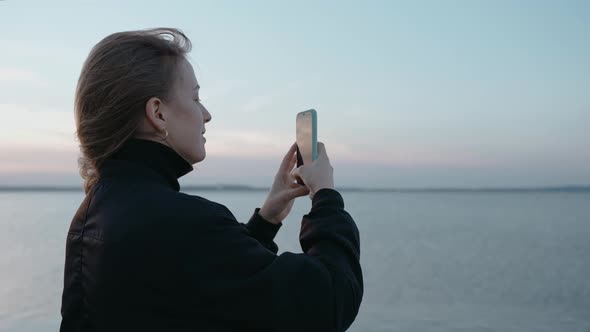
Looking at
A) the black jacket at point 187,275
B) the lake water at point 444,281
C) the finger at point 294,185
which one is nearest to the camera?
the black jacket at point 187,275

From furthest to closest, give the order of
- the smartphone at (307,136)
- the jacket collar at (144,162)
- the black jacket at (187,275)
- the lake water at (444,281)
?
the lake water at (444,281), the smartphone at (307,136), the jacket collar at (144,162), the black jacket at (187,275)

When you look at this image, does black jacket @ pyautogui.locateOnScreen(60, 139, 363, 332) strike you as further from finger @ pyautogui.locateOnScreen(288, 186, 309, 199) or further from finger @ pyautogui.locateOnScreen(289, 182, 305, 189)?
finger @ pyautogui.locateOnScreen(289, 182, 305, 189)

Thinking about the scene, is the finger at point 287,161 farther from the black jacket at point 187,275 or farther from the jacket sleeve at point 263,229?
the black jacket at point 187,275

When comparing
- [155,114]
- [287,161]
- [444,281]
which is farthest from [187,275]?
[444,281]

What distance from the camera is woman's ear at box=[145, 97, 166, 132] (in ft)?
5.14

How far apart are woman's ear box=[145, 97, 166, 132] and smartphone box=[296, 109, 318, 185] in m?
0.51

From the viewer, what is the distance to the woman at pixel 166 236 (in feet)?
4.38

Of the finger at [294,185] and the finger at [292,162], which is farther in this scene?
the finger at [292,162]

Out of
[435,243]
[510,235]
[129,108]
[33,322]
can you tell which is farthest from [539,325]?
[510,235]

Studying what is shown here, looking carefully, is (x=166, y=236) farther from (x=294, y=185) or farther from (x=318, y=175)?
(x=294, y=185)

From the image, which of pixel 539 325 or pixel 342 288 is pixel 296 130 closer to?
pixel 342 288

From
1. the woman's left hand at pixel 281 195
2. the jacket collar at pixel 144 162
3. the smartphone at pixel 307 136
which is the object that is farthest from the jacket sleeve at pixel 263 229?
the jacket collar at pixel 144 162

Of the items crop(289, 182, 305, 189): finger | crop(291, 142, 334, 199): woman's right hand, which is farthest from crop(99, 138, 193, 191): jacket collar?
crop(289, 182, 305, 189): finger

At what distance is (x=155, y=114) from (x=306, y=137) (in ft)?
1.83
